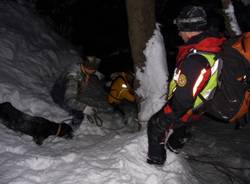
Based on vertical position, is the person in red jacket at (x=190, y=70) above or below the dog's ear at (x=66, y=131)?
above

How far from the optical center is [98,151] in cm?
482

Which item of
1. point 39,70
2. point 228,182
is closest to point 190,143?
point 228,182

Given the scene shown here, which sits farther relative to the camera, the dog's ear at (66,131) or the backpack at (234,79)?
the dog's ear at (66,131)

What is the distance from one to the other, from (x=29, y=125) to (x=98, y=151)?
1229 millimetres

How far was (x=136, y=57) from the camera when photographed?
5.57 meters

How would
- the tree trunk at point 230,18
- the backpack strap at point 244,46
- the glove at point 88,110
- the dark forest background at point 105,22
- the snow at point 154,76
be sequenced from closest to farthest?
the backpack strap at point 244,46
the snow at point 154,76
the glove at point 88,110
the tree trunk at point 230,18
the dark forest background at point 105,22

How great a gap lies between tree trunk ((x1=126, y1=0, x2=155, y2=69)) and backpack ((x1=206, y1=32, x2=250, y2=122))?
5.93 feet

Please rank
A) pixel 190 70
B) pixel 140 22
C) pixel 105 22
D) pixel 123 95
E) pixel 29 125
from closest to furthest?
pixel 190 70 < pixel 29 125 < pixel 140 22 < pixel 123 95 < pixel 105 22

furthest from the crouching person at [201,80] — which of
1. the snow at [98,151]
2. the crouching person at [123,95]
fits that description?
the crouching person at [123,95]

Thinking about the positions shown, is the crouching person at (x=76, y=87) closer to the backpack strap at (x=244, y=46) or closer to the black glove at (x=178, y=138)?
the black glove at (x=178, y=138)

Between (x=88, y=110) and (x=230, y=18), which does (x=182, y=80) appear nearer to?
(x=88, y=110)

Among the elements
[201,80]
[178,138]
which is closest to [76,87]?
[178,138]

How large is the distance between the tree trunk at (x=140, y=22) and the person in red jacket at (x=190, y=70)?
141cm

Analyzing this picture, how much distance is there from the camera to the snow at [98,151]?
420 centimetres
